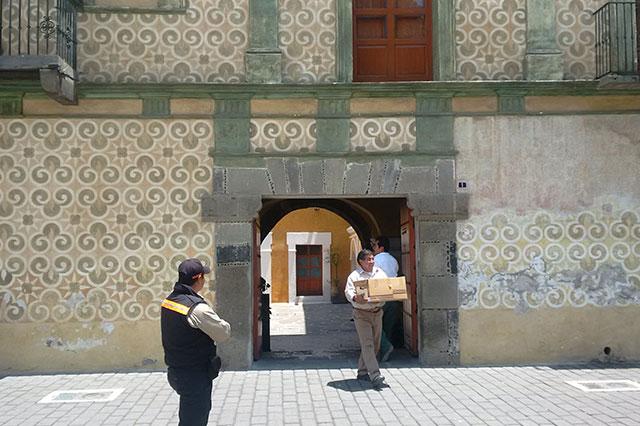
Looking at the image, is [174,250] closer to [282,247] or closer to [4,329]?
[4,329]

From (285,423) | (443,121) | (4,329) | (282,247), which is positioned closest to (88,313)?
(4,329)

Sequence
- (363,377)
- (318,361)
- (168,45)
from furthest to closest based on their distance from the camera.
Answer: (318,361)
(168,45)
(363,377)

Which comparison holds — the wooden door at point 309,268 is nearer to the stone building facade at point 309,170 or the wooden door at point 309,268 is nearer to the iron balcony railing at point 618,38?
the stone building facade at point 309,170

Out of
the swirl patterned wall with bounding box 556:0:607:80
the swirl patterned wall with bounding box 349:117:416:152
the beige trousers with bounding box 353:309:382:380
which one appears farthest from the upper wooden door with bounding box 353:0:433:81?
the beige trousers with bounding box 353:309:382:380

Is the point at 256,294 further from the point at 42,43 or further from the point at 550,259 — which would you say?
the point at 42,43

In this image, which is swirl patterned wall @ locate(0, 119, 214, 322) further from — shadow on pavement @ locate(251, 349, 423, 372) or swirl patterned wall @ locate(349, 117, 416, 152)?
swirl patterned wall @ locate(349, 117, 416, 152)

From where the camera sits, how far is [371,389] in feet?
23.0

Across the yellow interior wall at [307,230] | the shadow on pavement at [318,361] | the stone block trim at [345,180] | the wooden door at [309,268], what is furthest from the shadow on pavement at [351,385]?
the wooden door at [309,268]

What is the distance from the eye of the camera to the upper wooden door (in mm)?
8758

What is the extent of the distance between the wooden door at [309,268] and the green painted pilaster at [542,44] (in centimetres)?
1461

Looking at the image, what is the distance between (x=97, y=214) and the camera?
8.10 meters

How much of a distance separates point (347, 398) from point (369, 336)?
0.82 m

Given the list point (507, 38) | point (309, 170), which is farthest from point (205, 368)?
point (507, 38)

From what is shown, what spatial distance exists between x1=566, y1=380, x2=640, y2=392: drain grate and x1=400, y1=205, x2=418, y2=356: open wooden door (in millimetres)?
2247
